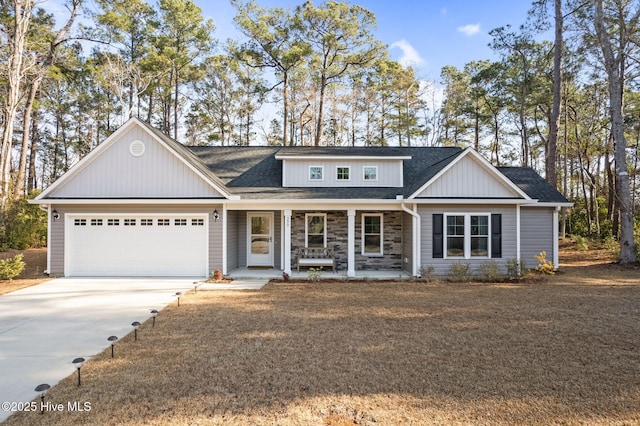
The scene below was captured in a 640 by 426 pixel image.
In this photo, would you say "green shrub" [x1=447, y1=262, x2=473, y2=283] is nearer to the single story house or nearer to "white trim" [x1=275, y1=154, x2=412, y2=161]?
the single story house

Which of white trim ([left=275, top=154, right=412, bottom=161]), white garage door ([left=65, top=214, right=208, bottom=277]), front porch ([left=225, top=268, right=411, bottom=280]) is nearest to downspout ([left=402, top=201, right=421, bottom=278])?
front porch ([left=225, top=268, right=411, bottom=280])

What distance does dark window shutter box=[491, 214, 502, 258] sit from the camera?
1106 centimetres

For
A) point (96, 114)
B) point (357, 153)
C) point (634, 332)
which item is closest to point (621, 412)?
point (634, 332)

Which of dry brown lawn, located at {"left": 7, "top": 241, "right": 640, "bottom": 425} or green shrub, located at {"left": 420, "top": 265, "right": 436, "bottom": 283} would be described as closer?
dry brown lawn, located at {"left": 7, "top": 241, "right": 640, "bottom": 425}

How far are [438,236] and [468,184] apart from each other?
193 cm

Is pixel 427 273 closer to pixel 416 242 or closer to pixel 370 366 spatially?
pixel 416 242

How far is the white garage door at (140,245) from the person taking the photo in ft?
36.8

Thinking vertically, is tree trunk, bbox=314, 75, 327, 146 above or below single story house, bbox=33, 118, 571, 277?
above

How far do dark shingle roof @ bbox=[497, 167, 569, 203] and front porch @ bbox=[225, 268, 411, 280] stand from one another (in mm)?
5794

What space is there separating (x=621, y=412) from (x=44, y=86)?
31.2 m

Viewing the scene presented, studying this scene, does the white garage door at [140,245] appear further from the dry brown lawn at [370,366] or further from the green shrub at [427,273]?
the green shrub at [427,273]

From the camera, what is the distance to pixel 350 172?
13125 mm

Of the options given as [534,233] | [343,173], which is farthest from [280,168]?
[534,233]

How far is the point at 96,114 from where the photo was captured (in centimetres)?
2834
